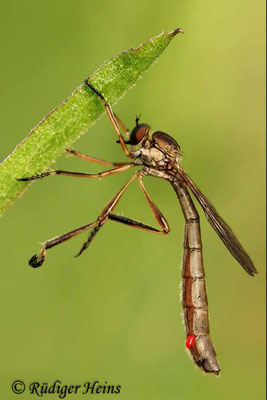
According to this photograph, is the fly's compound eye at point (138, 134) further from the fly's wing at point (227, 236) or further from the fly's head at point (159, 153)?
the fly's wing at point (227, 236)

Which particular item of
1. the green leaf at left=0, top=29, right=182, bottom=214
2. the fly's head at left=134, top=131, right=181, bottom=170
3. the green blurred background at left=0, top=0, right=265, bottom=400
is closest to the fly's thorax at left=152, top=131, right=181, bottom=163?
the fly's head at left=134, top=131, right=181, bottom=170

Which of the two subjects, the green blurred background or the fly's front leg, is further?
the green blurred background

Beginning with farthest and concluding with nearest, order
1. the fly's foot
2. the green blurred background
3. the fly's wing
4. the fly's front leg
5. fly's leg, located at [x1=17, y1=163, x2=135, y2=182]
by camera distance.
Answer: the green blurred background < the fly's front leg < the fly's wing < the fly's foot < fly's leg, located at [x1=17, y1=163, x2=135, y2=182]

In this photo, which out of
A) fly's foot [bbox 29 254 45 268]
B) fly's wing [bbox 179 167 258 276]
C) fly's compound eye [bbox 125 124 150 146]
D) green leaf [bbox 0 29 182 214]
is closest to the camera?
green leaf [bbox 0 29 182 214]

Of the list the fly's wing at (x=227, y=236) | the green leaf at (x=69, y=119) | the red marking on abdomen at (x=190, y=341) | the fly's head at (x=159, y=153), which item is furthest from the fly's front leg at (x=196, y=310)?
the green leaf at (x=69, y=119)

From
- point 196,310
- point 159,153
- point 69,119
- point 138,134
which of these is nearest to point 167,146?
point 159,153

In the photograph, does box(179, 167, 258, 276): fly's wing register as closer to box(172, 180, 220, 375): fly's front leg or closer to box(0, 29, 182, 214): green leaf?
box(172, 180, 220, 375): fly's front leg

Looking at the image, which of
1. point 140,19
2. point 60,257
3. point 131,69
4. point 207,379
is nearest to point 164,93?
point 140,19
